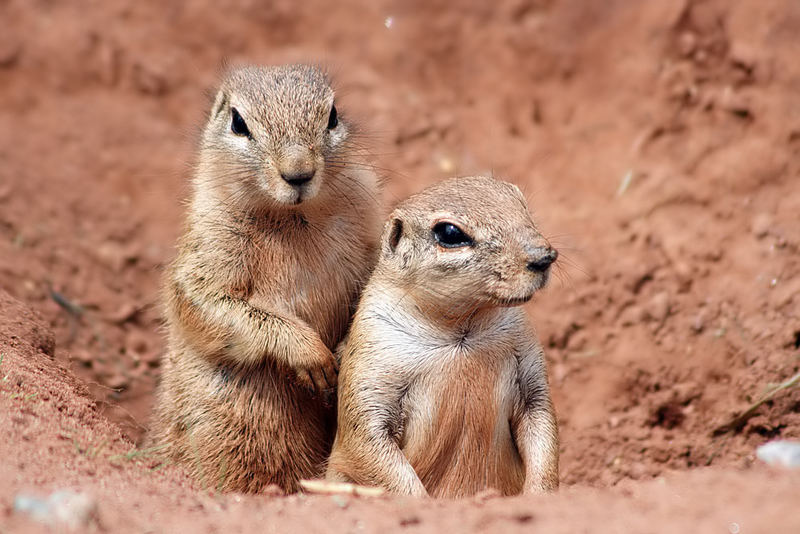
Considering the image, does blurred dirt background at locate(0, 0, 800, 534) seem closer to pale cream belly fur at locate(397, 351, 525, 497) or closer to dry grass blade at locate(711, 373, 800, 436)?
dry grass blade at locate(711, 373, 800, 436)

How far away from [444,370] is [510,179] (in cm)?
359

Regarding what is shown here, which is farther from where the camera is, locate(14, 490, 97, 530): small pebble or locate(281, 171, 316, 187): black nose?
locate(281, 171, 316, 187): black nose

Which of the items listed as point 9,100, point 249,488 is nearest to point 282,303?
point 249,488

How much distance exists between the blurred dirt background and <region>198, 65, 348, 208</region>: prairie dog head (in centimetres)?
68

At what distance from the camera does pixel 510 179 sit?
7.93 metres

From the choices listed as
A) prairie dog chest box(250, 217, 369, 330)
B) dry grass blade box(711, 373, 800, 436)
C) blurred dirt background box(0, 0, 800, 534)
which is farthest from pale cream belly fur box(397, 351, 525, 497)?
dry grass blade box(711, 373, 800, 436)

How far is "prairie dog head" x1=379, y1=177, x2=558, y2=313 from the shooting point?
430 cm

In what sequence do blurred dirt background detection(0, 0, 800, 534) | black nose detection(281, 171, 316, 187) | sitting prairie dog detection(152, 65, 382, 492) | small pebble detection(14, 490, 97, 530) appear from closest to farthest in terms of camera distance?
1. small pebble detection(14, 490, 97, 530)
2. black nose detection(281, 171, 316, 187)
3. sitting prairie dog detection(152, 65, 382, 492)
4. blurred dirt background detection(0, 0, 800, 534)

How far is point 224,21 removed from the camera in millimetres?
9094

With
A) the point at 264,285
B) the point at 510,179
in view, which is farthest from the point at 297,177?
the point at 510,179

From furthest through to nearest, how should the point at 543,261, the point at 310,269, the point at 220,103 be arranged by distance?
the point at 220,103 < the point at 310,269 < the point at 543,261

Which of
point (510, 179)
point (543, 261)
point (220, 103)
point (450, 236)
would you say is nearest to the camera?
point (543, 261)

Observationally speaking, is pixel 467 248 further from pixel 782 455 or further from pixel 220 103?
pixel 220 103

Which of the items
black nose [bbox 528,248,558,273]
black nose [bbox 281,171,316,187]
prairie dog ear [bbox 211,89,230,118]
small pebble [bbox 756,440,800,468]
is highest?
prairie dog ear [bbox 211,89,230,118]
